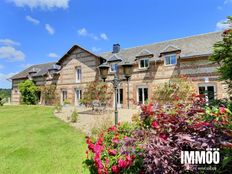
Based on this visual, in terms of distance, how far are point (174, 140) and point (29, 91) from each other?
2777 cm

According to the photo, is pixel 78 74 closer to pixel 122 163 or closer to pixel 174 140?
pixel 122 163

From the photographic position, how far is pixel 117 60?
66.8 ft

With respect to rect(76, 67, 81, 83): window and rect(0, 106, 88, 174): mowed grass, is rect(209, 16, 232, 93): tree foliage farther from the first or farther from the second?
rect(76, 67, 81, 83): window

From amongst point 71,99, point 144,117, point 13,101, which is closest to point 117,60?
point 71,99

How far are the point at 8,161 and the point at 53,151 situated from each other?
49.6 inches

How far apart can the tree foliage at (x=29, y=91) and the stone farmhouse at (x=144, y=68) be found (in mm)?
913

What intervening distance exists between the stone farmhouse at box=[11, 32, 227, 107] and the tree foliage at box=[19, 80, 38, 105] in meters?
0.91

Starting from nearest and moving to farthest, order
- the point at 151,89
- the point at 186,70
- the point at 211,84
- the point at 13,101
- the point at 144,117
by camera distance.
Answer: the point at 144,117, the point at 211,84, the point at 186,70, the point at 151,89, the point at 13,101

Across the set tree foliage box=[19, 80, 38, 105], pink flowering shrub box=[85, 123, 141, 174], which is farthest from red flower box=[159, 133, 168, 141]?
tree foliage box=[19, 80, 38, 105]

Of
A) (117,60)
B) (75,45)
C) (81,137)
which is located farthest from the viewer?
(75,45)

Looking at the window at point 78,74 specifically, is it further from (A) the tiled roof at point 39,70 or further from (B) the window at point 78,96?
(A) the tiled roof at point 39,70

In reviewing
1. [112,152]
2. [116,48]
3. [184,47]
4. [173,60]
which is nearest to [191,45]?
[184,47]

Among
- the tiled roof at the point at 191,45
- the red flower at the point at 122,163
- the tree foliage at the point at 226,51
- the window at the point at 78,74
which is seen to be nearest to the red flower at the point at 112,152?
the red flower at the point at 122,163

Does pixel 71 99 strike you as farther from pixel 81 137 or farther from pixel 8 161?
pixel 8 161
